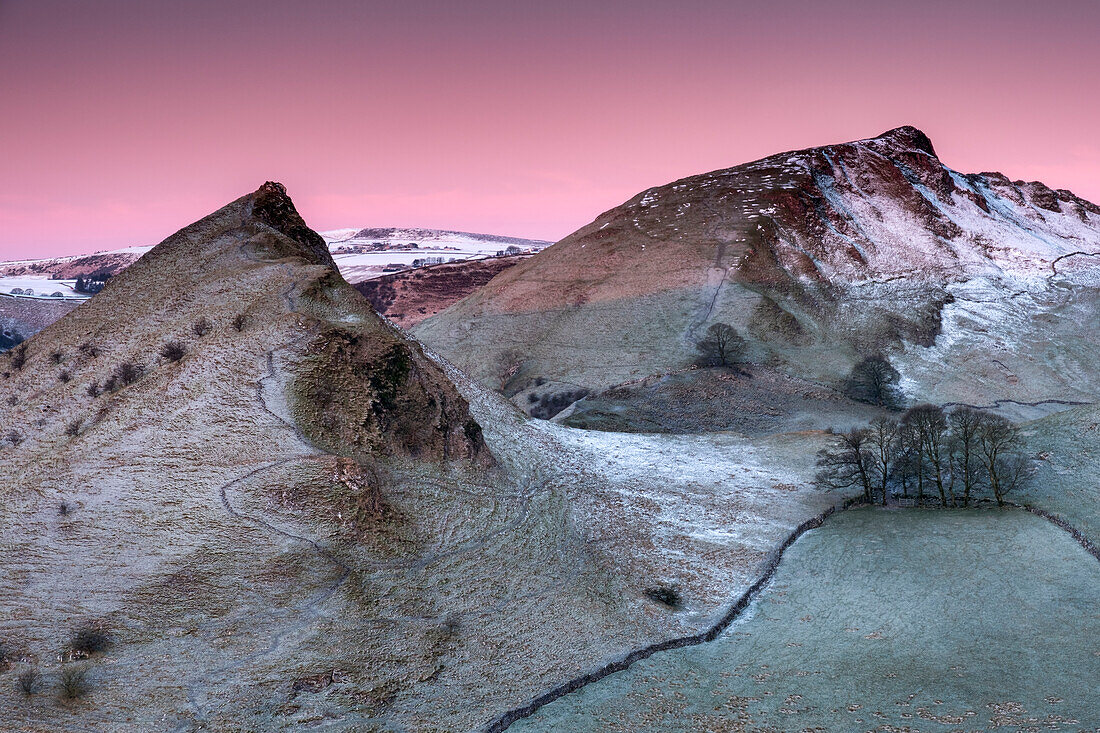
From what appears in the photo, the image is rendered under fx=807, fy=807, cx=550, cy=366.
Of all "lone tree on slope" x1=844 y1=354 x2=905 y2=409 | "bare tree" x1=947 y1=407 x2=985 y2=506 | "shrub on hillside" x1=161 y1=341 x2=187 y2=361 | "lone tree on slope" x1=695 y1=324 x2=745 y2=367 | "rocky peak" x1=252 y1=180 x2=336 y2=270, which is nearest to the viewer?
"shrub on hillside" x1=161 y1=341 x2=187 y2=361

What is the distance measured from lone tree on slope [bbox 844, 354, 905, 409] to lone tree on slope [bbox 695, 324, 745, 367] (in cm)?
1345

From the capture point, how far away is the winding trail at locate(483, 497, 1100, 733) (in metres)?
31.0

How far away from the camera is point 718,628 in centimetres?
3828

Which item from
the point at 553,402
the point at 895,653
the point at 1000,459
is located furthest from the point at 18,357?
the point at 1000,459

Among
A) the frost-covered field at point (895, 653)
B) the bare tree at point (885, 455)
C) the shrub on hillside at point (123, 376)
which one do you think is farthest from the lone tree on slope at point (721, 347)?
the shrub on hillside at point (123, 376)

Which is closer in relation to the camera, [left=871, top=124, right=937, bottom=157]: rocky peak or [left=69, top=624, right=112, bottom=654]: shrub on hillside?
[left=69, top=624, right=112, bottom=654]: shrub on hillside

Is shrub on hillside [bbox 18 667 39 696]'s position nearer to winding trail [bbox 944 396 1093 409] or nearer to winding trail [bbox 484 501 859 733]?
winding trail [bbox 484 501 859 733]

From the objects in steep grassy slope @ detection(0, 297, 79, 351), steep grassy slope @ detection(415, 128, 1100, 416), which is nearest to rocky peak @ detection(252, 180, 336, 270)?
steep grassy slope @ detection(415, 128, 1100, 416)

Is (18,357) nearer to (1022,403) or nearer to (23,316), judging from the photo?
(1022,403)

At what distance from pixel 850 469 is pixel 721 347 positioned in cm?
4236

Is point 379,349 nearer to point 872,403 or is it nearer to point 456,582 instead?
point 456,582

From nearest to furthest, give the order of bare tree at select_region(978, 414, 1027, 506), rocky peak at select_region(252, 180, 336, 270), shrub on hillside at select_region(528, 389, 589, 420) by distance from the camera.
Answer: bare tree at select_region(978, 414, 1027, 506)
rocky peak at select_region(252, 180, 336, 270)
shrub on hillside at select_region(528, 389, 589, 420)

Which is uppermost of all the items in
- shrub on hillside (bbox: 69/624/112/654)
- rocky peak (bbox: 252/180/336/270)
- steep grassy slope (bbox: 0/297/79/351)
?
rocky peak (bbox: 252/180/336/270)

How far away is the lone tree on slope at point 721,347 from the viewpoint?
321ft
